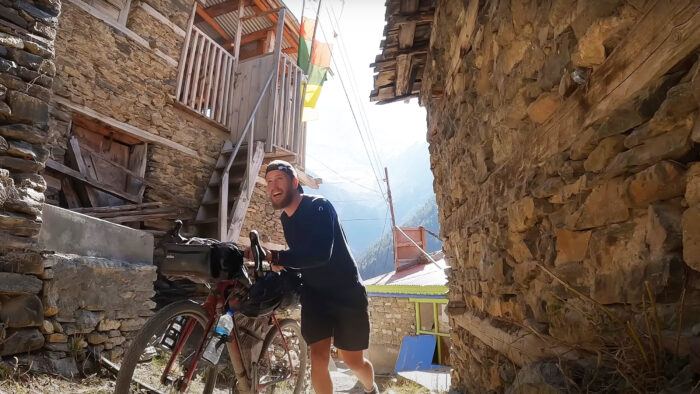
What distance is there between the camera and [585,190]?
131 centimetres

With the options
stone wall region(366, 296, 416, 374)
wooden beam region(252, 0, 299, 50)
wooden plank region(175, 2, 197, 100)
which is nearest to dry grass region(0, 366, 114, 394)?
wooden plank region(175, 2, 197, 100)

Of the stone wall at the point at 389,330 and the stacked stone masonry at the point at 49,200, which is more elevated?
the stacked stone masonry at the point at 49,200

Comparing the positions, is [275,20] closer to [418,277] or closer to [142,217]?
[142,217]

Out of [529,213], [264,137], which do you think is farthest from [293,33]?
[529,213]

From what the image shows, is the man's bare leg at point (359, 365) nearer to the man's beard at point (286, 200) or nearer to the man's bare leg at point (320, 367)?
the man's bare leg at point (320, 367)

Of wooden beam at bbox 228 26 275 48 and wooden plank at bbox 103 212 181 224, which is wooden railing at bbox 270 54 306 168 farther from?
wooden plank at bbox 103 212 181 224

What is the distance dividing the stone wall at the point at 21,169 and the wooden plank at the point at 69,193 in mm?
2361

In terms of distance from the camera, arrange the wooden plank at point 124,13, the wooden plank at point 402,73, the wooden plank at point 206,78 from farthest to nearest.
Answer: the wooden plank at point 206,78, the wooden plank at point 124,13, the wooden plank at point 402,73

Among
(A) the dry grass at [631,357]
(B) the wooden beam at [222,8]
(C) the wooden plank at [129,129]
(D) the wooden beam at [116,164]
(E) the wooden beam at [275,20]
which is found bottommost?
(A) the dry grass at [631,357]

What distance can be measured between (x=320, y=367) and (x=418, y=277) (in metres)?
10.1

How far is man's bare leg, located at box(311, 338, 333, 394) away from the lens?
2506mm

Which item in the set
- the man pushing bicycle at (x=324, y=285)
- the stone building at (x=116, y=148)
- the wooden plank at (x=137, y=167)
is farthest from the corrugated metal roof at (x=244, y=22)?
the man pushing bicycle at (x=324, y=285)

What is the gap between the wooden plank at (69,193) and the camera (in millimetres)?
4980

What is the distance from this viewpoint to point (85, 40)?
5312 mm
